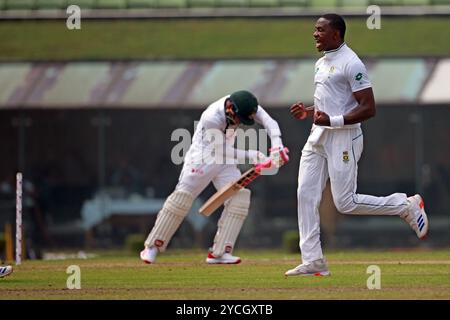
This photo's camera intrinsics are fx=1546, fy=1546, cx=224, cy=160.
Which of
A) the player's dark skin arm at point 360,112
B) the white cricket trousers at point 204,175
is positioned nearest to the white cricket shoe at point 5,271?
the white cricket trousers at point 204,175

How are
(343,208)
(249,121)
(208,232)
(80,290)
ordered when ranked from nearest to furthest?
(80,290) < (343,208) < (249,121) < (208,232)

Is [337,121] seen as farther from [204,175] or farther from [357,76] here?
[204,175]

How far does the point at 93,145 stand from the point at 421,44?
386 inches

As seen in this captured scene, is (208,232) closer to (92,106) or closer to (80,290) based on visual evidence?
(92,106)

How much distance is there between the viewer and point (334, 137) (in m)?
15.4

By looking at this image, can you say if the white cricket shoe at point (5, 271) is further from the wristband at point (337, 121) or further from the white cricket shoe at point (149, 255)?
the wristband at point (337, 121)

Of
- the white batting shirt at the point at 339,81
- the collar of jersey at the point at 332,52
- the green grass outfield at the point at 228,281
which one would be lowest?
the green grass outfield at the point at 228,281

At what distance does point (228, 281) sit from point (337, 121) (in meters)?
1.92

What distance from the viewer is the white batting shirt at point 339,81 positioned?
1527 centimetres

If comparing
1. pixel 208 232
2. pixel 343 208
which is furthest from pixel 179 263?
pixel 208 232

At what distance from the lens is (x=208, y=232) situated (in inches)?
1169

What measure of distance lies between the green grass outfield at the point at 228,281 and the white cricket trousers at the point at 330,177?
19.1 inches

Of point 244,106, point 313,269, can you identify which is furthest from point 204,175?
point 313,269

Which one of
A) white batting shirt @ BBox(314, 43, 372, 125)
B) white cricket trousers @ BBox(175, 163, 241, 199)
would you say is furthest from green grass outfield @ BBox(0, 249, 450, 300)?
white batting shirt @ BBox(314, 43, 372, 125)
